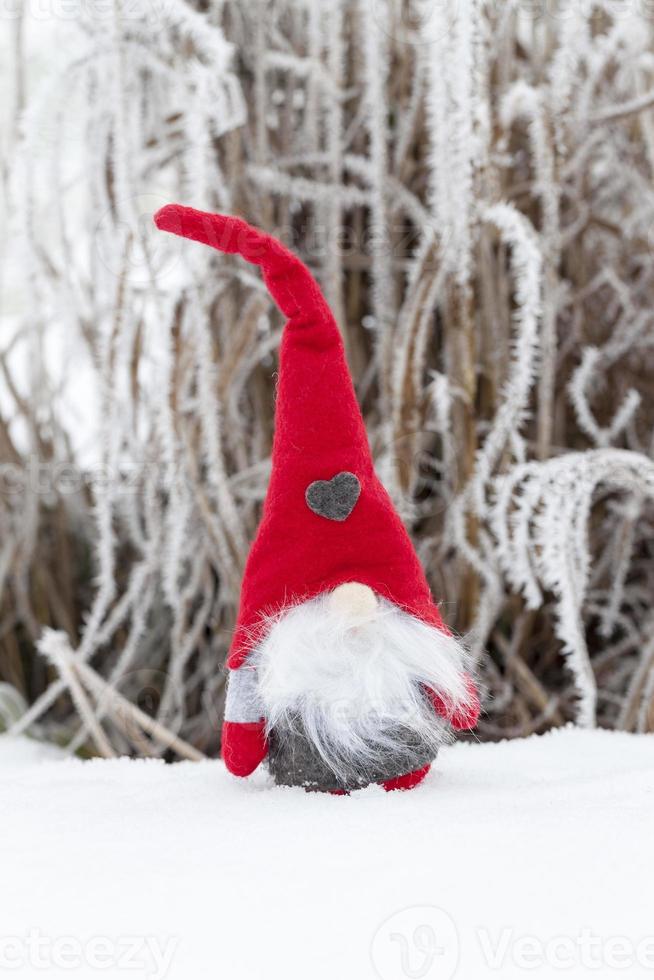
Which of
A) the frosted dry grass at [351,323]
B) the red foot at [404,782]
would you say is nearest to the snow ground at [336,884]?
the red foot at [404,782]

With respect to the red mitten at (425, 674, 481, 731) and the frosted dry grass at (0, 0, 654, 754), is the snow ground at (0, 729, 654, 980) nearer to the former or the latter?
the red mitten at (425, 674, 481, 731)

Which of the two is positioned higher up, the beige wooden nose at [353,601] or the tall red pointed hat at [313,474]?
the tall red pointed hat at [313,474]

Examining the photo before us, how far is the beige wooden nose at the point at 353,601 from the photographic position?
0.30m

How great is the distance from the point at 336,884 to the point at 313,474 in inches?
5.1

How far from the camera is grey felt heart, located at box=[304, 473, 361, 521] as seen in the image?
0.98ft

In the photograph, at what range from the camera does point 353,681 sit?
0.30 m

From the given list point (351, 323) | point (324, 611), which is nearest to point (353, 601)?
point (324, 611)

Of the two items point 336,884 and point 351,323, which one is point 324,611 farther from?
point 351,323

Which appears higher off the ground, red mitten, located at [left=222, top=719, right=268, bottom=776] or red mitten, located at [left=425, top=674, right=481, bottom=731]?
red mitten, located at [left=425, top=674, right=481, bottom=731]

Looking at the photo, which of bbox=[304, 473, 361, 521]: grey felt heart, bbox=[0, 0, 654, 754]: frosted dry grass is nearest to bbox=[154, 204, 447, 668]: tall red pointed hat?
bbox=[304, 473, 361, 521]: grey felt heart

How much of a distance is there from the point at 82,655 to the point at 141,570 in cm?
5

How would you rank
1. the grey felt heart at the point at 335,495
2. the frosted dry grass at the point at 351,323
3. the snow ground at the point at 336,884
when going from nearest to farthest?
the snow ground at the point at 336,884, the grey felt heart at the point at 335,495, the frosted dry grass at the point at 351,323

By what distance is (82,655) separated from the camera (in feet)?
1.44

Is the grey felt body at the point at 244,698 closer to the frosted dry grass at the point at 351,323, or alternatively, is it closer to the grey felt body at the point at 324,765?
the grey felt body at the point at 324,765
